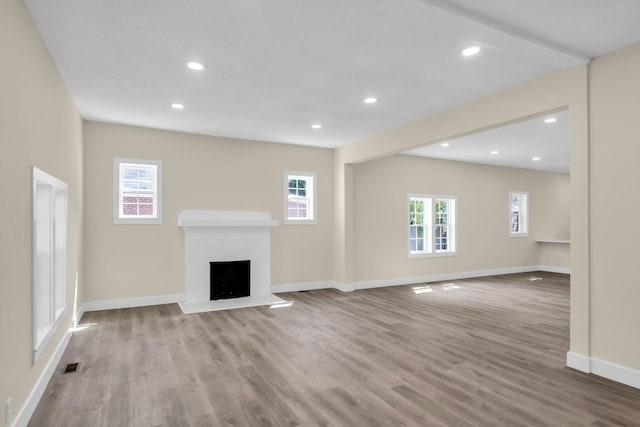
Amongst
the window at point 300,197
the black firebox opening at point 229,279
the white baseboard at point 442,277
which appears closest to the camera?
the black firebox opening at point 229,279

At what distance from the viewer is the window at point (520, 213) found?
984cm

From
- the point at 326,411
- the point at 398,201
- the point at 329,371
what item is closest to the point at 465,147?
the point at 398,201

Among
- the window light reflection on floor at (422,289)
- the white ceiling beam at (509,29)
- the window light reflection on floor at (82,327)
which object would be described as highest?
the white ceiling beam at (509,29)

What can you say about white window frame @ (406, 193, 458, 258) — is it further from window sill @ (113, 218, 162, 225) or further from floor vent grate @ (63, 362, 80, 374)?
floor vent grate @ (63, 362, 80, 374)

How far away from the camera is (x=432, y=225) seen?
27.6ft

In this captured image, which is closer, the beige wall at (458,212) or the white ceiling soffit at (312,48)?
the white ceiling soffit at (312,48)

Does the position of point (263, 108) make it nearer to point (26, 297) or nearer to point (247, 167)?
point (247, 167)

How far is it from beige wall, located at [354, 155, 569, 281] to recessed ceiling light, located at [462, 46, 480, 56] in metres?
4.25

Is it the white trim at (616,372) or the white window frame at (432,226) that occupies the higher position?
the white window frame at (432,226)

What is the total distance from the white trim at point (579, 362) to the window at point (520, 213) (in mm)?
7040

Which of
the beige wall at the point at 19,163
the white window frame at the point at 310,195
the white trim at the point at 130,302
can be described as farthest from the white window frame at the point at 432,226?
the beige wall at the point at 19,163

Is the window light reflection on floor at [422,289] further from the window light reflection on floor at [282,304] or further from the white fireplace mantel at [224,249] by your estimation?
the white fireplace mantel at [224,249]

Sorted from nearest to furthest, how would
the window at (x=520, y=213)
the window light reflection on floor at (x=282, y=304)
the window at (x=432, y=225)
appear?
the window light reflection on floor at (x=282, y=304) → the window at (x=432, y=225) → the window at (x=520, y=213)

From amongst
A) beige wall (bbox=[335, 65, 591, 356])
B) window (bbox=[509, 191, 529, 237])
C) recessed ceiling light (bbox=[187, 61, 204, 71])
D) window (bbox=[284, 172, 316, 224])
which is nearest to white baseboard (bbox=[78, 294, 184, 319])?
window (bbox=[284, 172, 316, 224])
